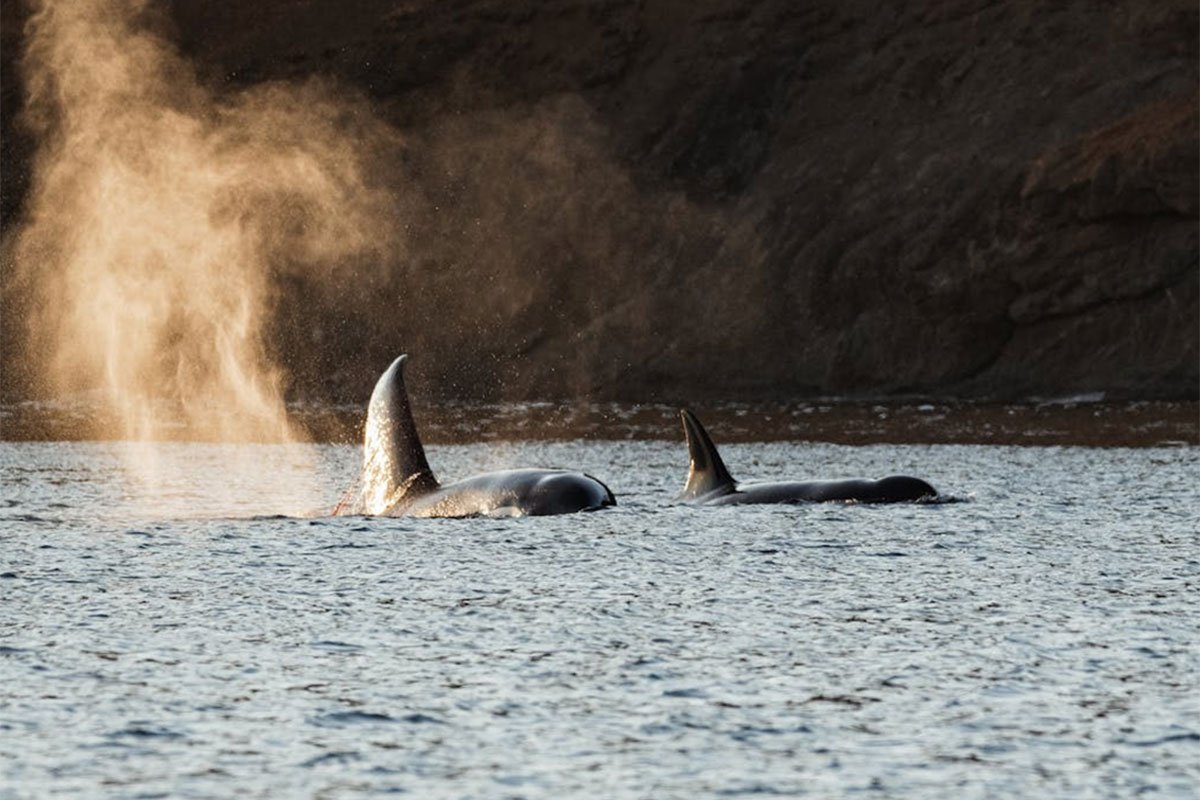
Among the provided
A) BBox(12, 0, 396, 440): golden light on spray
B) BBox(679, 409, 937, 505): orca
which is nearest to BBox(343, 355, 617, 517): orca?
BBox(679, 409, 937, 505): orca

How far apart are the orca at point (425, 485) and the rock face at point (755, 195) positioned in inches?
1665

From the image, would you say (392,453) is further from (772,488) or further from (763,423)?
(763,423)

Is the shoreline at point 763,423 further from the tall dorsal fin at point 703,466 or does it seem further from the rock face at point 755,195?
the tall dorsal fin at point 703,466

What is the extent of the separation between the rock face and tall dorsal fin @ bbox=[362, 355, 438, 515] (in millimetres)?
42234

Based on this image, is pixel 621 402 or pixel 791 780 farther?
pixel 621 402

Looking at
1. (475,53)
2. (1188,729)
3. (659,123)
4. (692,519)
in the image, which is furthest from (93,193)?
(1188,729)

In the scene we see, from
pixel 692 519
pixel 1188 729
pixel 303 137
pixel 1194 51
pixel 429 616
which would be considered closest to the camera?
pixel 1188 729

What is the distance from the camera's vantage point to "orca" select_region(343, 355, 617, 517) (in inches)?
1053

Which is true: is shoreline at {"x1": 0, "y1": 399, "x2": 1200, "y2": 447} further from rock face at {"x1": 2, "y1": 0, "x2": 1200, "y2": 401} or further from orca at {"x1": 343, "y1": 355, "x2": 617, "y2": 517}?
orca at {"x1": 343, "y1": 355, "x2": 617, "y2": 517}

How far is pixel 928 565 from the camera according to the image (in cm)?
2150

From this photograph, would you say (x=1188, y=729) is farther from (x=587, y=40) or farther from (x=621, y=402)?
(x=587, y=40)

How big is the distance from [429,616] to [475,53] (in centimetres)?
7773

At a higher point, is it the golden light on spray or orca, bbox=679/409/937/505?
the golden light on spray

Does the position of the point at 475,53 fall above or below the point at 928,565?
above
